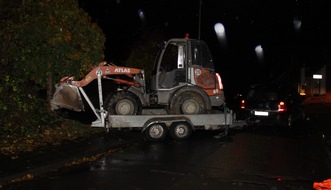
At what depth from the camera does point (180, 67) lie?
12078 millimetres

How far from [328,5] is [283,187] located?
30905 mm

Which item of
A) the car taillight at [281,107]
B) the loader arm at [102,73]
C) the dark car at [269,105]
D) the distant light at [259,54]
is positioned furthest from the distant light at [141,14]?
the distant light at [259,54]

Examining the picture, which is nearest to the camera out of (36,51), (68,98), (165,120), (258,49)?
(36,51)

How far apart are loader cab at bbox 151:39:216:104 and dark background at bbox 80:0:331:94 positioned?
15.1 metres

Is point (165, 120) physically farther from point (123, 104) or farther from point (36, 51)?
point (36, 51)

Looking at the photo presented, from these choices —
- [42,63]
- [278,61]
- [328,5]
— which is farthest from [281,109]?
[278,61]

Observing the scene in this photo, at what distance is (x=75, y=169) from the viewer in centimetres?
845

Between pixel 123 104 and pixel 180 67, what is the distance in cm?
198

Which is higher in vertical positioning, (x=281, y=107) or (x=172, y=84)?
(x=172, y=84)

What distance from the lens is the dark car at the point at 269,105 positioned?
572 inches

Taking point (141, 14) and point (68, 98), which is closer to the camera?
point (68, 98)

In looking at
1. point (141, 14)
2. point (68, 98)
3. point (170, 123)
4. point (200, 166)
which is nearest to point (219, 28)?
point (141, 14)

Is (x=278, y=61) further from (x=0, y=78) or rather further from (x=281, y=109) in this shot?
(x=0, y=78)

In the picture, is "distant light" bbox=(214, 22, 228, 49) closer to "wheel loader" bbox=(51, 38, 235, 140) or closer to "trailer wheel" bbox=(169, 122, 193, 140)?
"wheel loader" bbox=(51, 38, 235, 140)
